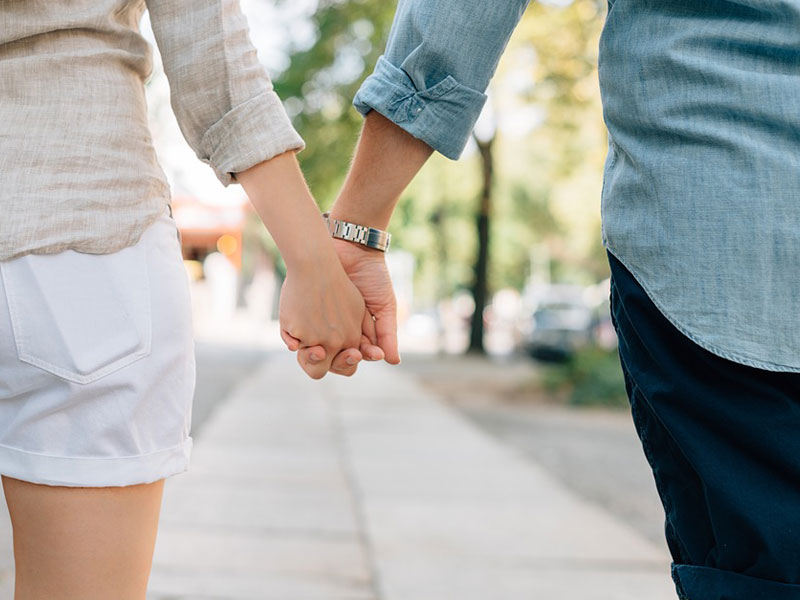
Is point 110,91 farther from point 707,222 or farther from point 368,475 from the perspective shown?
point 368,475

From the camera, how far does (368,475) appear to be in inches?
237

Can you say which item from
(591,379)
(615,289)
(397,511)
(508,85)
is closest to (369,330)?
(615,289)

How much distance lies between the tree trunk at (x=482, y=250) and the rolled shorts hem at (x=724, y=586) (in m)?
20.3

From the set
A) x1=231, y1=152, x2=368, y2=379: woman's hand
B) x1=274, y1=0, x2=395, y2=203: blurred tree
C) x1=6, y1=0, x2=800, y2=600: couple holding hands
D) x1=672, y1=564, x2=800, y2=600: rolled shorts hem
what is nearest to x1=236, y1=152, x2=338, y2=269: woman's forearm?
x1=231, y1=152, x2=368, y2=379: woman's hand

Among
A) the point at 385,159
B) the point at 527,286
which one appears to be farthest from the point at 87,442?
the point at 527,286

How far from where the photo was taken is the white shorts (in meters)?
1.25

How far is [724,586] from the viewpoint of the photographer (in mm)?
1262

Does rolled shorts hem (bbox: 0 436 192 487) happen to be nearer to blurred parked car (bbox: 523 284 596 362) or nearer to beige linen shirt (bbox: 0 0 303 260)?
beige linen shirt (bbox: 0 0 303 260)

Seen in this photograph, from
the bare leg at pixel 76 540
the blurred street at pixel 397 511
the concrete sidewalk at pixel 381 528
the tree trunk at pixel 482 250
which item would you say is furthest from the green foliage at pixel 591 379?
the bare leg at pixel 76 540

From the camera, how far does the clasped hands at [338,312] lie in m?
1.55

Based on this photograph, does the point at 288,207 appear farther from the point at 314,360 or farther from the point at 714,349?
the point at 714,349

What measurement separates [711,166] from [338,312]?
62cm

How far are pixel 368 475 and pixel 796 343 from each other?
495 centimetres

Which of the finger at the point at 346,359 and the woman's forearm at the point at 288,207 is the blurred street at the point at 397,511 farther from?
the woman's forearm at the point at 288,207
